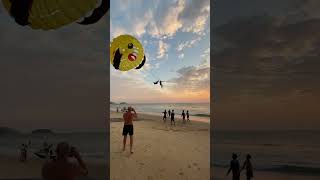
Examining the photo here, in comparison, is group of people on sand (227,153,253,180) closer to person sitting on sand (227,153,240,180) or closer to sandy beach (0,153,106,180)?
person sitting on sand (227,153,240,180)

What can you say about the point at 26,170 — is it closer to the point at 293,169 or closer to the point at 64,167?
the point at 64,167

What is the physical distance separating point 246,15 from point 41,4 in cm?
434

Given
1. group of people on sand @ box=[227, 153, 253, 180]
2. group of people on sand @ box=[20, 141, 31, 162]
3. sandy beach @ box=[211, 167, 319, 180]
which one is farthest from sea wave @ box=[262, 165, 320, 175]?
group of people on sand @ box=[20, 141, 31, 162]

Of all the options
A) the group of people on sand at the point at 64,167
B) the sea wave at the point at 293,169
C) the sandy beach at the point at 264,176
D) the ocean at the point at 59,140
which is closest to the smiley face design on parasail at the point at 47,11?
the group of people on sand at the point at 64,167

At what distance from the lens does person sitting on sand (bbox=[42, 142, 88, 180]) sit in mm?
2787

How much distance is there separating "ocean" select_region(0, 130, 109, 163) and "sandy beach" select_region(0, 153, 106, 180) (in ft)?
0.68

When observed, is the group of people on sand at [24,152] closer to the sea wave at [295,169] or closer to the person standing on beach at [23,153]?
the person standing on beach at [23,153]

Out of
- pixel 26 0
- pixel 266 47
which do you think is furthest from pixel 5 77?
pixel 266 47

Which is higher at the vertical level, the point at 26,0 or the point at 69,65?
the point at 26,0

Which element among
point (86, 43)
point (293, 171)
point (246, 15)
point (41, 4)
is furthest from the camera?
point (293, 171)

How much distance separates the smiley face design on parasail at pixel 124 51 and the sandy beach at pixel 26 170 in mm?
2163

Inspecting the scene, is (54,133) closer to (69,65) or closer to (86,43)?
(69,65)

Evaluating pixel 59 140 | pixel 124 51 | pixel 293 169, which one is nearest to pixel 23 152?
pixel 59 140

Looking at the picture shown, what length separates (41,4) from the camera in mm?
5051
